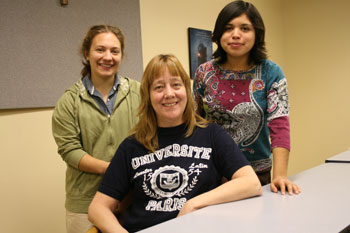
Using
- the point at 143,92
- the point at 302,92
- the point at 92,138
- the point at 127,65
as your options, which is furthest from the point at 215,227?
the point at 302,92

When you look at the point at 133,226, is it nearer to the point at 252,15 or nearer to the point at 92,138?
the point at 92,138

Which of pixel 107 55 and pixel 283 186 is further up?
pixel 107 55

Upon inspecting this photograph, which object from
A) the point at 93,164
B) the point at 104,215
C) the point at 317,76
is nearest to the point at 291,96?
the point at 317,76

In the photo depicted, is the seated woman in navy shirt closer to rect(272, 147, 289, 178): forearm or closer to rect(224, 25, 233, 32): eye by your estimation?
rect(272, 147, 289, 178): forearm

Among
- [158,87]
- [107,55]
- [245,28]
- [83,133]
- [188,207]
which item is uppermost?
[245,28]

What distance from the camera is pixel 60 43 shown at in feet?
7.52

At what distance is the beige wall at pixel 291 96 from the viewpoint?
212 centimetres

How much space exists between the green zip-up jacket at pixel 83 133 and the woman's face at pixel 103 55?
13 cm

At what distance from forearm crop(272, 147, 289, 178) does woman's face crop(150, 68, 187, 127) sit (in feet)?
1.55

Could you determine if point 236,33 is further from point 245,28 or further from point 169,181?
point 169,181

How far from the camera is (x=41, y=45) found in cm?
219

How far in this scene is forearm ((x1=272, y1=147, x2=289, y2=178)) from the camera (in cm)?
139

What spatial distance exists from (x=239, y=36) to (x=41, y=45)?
143 cm

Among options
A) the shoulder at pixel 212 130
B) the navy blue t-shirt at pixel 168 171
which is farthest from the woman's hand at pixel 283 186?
the shoulder at pixel 212 130
